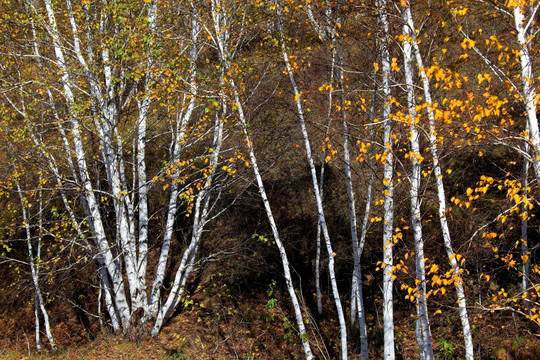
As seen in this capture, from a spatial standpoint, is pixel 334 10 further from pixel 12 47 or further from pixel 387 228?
pixel 12 47

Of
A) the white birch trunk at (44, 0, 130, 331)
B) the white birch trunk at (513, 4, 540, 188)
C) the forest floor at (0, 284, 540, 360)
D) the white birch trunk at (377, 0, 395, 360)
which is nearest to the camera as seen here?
the white birch trunk at (513, 4, 540, 188)

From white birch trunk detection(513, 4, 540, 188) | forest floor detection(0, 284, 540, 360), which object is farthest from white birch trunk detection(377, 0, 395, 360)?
forest floor detection(0, 284, 540, 360)

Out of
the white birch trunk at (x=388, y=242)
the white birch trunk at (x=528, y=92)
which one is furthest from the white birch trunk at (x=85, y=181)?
the white birch trunk at (x=528, y=92)

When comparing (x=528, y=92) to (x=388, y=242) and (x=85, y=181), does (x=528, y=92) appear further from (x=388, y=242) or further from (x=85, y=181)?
(x=85, y=181)

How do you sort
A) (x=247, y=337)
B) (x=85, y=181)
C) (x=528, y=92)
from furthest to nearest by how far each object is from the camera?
1. (x=247, y=337)
2. (x=85, y=181)
3. (x=528, y=92)

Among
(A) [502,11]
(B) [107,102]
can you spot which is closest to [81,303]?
(B) [107,102]

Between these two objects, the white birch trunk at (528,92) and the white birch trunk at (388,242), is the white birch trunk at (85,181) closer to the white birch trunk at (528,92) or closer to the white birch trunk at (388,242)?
the white birch trunk at (388,242)

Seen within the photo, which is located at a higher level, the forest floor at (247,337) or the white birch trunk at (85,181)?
the white birch trunk at (85,181)

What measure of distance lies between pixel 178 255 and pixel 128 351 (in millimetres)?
4429

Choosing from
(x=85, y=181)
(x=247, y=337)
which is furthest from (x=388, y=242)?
(x=85, y=181)

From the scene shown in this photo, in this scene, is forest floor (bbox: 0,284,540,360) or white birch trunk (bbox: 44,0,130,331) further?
forest floor (bbox: 0,284,540,360)

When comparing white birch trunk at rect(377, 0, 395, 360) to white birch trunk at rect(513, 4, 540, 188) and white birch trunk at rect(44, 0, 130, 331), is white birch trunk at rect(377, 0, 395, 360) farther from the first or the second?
white birch trunk at rect(44, 0, 130, 331)

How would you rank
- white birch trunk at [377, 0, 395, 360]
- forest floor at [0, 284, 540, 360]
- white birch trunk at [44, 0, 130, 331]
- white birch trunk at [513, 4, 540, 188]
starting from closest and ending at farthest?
1. white birch trunk at [513, 4, 540, 188]
2. white birch trunk at [377, 0, 395, 360]
3. white birch trunk at [44, 0, 130, 331]
4. forest floor at [0, 284, 540, 360]

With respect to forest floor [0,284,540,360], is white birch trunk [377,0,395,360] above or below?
above
